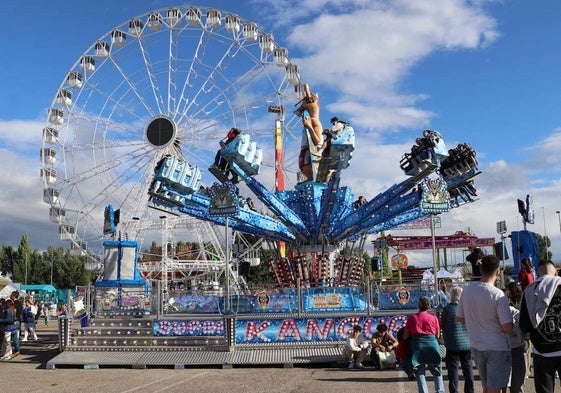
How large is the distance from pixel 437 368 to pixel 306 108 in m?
17.5

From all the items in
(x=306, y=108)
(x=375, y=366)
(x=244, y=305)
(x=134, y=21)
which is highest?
(x=134, y=21)

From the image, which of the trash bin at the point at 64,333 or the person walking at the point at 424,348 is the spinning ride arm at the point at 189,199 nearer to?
the trash bin at the point at 64,333

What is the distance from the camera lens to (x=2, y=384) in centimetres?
1113

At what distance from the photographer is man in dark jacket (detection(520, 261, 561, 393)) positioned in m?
4.69

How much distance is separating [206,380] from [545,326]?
25.5 ft

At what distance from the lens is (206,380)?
1116 centimetres

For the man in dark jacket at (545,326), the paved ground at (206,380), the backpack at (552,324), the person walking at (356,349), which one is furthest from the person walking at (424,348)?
the person walking at (356,349)

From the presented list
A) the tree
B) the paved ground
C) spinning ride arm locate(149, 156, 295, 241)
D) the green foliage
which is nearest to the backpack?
the paved ground

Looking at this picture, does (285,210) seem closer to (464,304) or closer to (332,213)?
(332,213)

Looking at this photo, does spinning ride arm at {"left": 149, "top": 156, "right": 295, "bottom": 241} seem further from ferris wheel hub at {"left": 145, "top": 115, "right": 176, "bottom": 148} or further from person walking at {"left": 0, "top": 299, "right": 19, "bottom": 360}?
ferris wheel hub at {"left": 145, "top": 115, "right": 176, "bottom": 148}

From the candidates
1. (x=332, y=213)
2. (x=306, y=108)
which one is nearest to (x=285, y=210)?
(x=332, y=213)

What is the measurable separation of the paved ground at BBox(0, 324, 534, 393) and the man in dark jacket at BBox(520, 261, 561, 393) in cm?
426

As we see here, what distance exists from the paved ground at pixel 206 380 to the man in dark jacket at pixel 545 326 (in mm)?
4256

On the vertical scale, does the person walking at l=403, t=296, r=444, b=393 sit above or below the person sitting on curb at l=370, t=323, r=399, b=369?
above
